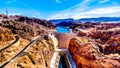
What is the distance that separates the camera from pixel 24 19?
545 ft

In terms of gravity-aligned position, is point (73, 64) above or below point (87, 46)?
below

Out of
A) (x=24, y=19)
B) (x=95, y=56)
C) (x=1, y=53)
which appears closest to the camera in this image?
(x=1, y=53)

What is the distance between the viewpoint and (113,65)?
4853 cm

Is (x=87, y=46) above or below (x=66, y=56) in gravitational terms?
above

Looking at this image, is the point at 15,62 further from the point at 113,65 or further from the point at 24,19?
the point at 24,19

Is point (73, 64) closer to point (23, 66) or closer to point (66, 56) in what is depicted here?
point (66, 56)

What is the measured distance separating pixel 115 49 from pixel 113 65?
19.4m

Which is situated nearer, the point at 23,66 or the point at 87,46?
the point at 23,66

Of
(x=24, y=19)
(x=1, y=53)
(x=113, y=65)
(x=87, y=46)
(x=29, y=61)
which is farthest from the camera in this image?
(x=24, y=19)

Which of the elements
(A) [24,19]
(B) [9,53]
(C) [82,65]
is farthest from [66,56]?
(A) [24,19]

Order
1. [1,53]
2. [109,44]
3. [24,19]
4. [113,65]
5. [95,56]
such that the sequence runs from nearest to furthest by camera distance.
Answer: [1,53]
[113,65]
[95,56]
[109,44]
[24,19]

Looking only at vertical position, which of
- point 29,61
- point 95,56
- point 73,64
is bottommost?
point 73,64

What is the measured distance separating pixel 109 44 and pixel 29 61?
41167mm

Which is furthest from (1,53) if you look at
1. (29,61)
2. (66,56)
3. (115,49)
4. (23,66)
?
(115,49)
